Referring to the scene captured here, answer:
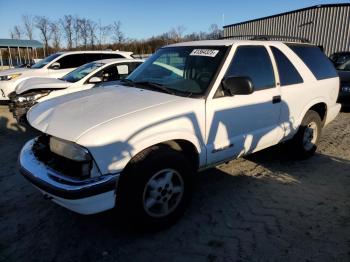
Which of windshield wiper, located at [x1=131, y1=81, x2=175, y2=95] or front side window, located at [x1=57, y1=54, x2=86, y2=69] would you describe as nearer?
windshield wiper, located at [x1=131, y1=81, x2=175, y2=95]

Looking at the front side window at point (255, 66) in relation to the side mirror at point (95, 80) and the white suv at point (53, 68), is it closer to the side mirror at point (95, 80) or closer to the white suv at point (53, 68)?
the side mirror at point (95, 80)

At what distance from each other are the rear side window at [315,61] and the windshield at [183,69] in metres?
1.58

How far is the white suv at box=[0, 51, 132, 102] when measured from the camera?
9.78 metres

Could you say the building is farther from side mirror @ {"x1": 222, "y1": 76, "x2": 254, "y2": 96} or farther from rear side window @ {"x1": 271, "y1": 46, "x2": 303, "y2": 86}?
side mirror @ {"x1": 222, "y1": 76, "x2": 254, "y2": 96}

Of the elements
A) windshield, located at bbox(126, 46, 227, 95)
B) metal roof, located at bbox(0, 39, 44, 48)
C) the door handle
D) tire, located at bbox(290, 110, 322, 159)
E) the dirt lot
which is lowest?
the dirt lot

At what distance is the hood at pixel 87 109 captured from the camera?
282 centimetres

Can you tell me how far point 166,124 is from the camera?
299 cm

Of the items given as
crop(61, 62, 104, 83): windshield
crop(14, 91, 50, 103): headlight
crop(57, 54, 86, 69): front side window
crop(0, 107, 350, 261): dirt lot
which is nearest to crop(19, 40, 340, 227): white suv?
crop(0, 107, 350, 261): dirt lot

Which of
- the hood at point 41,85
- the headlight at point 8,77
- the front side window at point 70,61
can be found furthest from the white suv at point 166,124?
the headlight at point 8,77

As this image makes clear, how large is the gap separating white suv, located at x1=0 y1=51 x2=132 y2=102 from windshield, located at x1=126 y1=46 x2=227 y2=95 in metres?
6.59

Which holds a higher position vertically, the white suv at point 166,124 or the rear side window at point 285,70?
the rear side window at point 285,70

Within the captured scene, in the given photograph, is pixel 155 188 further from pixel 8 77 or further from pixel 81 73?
pixel 8 77

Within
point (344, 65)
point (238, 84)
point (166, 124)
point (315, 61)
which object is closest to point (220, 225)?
point (166, 124)

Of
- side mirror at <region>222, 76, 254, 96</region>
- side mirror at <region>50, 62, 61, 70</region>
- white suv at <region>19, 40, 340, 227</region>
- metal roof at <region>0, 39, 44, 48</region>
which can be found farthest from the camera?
metal roof at <region>0, 39, 44, 48</region>
